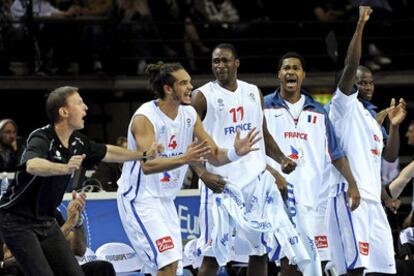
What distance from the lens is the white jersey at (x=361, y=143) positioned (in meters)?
11.0

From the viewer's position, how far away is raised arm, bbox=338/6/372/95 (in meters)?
10.5

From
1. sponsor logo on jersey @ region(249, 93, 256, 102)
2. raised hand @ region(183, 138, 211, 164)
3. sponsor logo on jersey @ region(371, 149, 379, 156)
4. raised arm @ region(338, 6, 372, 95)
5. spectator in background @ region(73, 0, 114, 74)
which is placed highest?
spectator in background @ region(73, 0, 114, 74)

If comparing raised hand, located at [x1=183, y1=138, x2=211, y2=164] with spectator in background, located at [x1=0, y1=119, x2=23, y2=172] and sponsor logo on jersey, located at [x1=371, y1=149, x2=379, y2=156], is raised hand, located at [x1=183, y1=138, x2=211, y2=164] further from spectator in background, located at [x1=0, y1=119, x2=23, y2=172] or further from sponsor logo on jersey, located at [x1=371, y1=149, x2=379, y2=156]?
spectator in background, located at [x1=0, y1=119, x2=23, y2=172]

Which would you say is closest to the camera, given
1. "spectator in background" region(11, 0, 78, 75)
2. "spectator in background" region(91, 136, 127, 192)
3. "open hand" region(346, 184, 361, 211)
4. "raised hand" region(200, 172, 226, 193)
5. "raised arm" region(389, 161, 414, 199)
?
"raised hand" region(200, 172, 226, 193)

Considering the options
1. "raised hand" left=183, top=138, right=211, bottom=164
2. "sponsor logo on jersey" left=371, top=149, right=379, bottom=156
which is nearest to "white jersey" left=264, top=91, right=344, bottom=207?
"sponsor logo on jersey" left=371, top=149, right=379, bottom=156

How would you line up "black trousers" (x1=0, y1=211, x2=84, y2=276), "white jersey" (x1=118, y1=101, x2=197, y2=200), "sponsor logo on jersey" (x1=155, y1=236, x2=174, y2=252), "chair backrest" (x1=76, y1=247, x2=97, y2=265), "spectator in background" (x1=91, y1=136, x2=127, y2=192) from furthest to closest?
"spectator in background" (x1=91, y1=136, x2=127, y2=192) → "chair backrest" (x1=76, y1=247, x2=97, y2=265) → "white jersey" (x1=118, y1=101, x2=197, y2=200) → "sponsor logo on jersey" (x1=155, y1=236, x2=174, y2=252) → "black trousers" (x1=0, y1=211, x2=84, y2=276)

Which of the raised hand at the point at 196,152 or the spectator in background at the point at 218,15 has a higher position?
the spectator in background at the point at 218,15

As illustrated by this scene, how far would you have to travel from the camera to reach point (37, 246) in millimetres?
8977

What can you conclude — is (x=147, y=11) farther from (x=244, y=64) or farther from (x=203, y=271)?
(x=203, y=271)

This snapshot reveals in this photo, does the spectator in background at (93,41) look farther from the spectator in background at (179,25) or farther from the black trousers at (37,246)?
the black trousers at (37,246)

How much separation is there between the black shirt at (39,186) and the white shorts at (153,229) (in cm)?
91

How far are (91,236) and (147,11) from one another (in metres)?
5.80

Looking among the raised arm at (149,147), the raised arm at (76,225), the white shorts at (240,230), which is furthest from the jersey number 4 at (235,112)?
the raised arm at (76,225)

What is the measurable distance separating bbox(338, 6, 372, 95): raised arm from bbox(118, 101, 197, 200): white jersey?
4.82 ft
